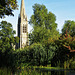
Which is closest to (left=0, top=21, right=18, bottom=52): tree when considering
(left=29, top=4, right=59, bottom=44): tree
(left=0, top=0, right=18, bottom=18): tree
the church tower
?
(left=29, top=4, right=59, bottom=44): tree

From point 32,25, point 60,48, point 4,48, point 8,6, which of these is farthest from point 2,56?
point 32,25

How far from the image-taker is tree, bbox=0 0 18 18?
43.5ft

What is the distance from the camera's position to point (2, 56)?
1652 cm

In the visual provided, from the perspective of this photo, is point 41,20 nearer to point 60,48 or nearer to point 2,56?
point 60,48

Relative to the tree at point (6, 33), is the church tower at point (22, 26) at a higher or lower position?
higher

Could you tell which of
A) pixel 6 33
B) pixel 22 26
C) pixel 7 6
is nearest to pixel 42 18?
pixel 6 33

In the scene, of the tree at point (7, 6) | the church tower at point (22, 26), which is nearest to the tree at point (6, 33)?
the church tower at point (22, 26)

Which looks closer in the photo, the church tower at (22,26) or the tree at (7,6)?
the tree at (7,6)

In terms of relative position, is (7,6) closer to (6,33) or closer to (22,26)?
(6,33)

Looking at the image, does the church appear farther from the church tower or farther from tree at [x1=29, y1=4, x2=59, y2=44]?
tree at [x1=29, y1=4, x2=59, y2=44]

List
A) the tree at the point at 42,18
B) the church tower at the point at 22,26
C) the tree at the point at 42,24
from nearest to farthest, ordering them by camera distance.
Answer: the tree at the point at 42,24 → the tree at the point at 42,18 → the church tower at the point at 22,26

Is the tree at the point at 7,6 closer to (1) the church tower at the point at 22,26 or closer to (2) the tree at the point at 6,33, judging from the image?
(2) the tree at the point at 6,33

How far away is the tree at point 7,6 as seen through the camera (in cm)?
1326

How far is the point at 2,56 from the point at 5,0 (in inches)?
213
